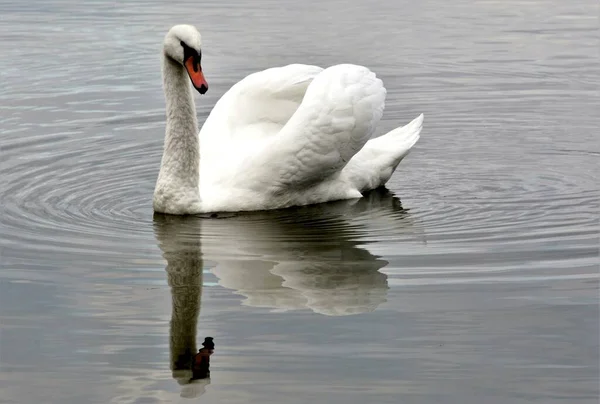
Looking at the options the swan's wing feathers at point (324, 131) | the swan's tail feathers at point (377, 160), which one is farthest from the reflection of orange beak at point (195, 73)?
the swan's tail feathers at point (377, 160)

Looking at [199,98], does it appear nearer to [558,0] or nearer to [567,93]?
[567,93]

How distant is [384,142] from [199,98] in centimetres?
419

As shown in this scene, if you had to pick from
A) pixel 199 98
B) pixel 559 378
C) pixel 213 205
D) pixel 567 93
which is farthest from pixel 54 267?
pixel 567 93

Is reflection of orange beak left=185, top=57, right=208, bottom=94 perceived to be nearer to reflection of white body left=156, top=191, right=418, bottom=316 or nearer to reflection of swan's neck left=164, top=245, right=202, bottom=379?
reflection of white body left=156, top=191, right=418, bottom=316

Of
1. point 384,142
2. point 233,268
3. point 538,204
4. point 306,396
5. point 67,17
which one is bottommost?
point 306,396

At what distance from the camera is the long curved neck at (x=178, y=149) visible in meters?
11.3

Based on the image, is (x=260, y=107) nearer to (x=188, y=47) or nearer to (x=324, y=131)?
(x=324, y=131)

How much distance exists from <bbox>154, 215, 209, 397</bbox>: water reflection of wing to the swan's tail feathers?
176 centimetres

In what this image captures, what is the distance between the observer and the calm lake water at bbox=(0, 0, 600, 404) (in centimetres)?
725

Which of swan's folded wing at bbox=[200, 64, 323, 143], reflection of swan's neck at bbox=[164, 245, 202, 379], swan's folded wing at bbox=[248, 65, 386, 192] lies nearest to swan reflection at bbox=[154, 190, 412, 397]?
reflection of swan's neck at bbox=[164, 245, 202, 379]

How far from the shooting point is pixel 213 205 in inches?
444

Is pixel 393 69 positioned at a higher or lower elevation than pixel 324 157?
higher

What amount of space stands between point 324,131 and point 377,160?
126cm

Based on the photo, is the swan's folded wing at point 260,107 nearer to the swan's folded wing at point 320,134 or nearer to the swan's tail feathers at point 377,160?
the swan's folded wing at point 320,134
